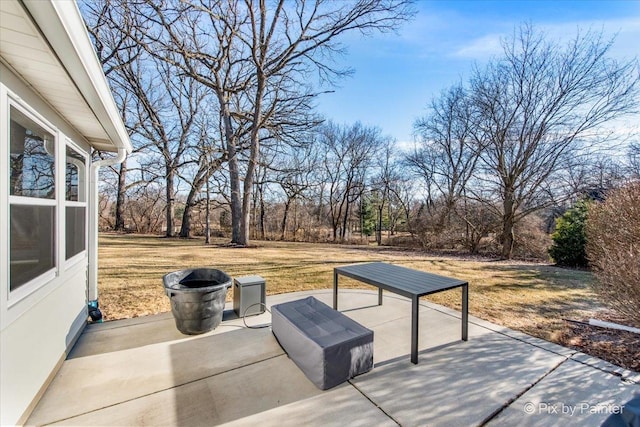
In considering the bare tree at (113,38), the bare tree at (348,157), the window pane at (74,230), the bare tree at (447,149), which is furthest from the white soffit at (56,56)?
the bare tree at (348,157)

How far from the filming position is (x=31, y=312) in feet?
6.66

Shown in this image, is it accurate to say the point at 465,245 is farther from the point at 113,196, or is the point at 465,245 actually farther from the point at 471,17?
the point at 113,196

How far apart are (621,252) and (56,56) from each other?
212 inches

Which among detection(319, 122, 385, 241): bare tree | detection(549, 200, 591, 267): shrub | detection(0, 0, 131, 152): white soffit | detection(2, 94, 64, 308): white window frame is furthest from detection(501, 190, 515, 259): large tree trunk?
detection(319, 122, 385, 241): bare tree

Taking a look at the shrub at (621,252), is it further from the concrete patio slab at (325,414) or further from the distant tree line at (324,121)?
the concrete patio slab at (325,414)

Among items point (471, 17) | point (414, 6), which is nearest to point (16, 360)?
point (471, 17)

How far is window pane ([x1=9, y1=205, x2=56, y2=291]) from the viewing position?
1.89 m

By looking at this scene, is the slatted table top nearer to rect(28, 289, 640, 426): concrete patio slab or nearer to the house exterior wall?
rect(28, 289, 640, 426): concrete patio slab

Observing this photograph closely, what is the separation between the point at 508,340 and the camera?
3.11 m

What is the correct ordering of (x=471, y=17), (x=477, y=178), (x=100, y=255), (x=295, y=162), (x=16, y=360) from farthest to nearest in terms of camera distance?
(x=295, y=162), (x=477, y=178), (x=100, y=255), (x=471, y=17), (x=16, y=360)

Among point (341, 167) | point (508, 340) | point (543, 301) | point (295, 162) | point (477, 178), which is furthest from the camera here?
point (341, 167)

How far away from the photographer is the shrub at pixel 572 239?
8.04 metres

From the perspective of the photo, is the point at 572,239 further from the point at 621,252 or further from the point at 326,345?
the point at 326,345

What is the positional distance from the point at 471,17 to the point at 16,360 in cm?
947
